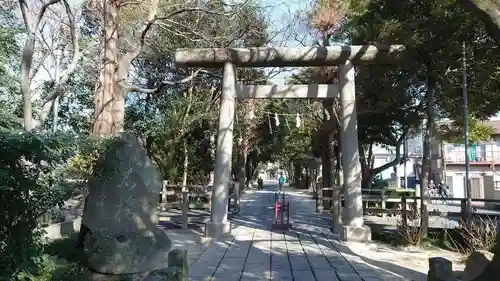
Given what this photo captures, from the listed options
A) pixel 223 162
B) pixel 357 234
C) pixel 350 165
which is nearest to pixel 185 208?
pixel 223 162

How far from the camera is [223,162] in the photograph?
10.9 meters

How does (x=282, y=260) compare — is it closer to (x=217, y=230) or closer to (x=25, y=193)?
(x=217, y=230)

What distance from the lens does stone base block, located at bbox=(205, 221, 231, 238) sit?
1063cm

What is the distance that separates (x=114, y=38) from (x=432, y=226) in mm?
9325

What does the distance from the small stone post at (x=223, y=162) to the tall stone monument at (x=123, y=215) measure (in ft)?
9.75

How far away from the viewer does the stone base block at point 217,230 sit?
10633 millimetres

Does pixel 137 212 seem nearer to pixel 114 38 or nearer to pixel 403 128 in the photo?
pixel 114 38

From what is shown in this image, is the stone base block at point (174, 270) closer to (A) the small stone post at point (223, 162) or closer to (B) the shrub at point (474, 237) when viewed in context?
(B) the shrub at point (474, 237)

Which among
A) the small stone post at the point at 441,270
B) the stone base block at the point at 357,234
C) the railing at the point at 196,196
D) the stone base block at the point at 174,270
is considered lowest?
the stone base block at the point at 357,234

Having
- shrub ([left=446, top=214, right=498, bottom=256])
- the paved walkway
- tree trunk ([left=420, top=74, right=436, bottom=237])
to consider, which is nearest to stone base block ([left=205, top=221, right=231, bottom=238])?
the paved walkway

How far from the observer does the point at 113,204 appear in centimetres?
749

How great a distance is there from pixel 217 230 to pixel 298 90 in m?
3.85

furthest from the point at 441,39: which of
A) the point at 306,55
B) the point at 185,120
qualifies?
the point at 185,120

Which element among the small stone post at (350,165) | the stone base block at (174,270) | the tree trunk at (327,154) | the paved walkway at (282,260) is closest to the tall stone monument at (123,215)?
the paved walkway at (282,260)
